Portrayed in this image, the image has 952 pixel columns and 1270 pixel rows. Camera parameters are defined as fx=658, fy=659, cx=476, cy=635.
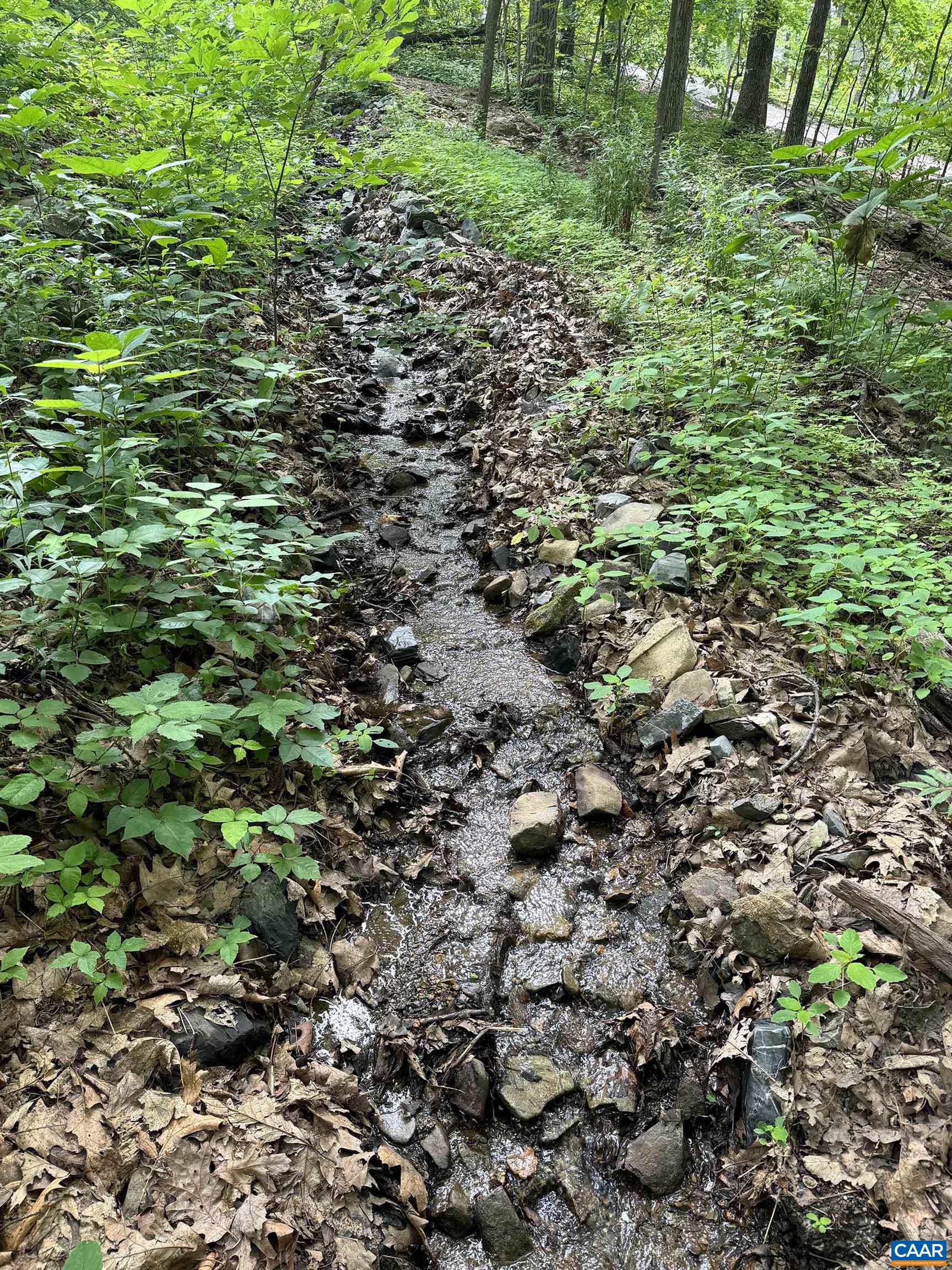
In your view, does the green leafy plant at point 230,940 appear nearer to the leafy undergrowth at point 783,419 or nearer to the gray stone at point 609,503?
the leafy undergrowth at point 783,419

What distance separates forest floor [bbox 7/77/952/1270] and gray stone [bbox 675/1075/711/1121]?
1 centimetres

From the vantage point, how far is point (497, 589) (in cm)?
531

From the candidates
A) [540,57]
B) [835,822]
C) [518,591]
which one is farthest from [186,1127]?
[540,57]

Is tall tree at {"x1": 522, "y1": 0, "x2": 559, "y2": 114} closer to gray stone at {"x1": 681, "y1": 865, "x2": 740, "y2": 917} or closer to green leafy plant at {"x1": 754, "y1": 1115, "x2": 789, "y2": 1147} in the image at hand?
gray stone at {"x1": 681, "y1": 865, "x2": 740, "y2": 917}

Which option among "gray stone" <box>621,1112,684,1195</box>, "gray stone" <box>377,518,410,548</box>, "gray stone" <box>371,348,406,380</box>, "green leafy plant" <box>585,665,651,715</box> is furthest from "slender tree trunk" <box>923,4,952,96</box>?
"gray stone" <box>621,1112,684,1195</box>

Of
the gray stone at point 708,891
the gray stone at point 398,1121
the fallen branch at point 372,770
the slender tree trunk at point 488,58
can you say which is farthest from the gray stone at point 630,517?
the slender tree trunk at point 488,58

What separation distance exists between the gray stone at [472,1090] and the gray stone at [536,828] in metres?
1.08

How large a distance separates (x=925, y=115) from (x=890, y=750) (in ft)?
11.3

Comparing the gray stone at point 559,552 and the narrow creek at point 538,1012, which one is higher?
the gray stone at point 559,552

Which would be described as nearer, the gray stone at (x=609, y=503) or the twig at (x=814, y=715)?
the twig at (x=814, y=715)

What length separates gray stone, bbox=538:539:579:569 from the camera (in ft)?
16.7

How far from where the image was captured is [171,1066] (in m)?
2.23

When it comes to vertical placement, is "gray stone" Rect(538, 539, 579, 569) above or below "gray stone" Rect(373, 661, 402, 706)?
above

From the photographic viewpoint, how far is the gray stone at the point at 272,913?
2762mm
